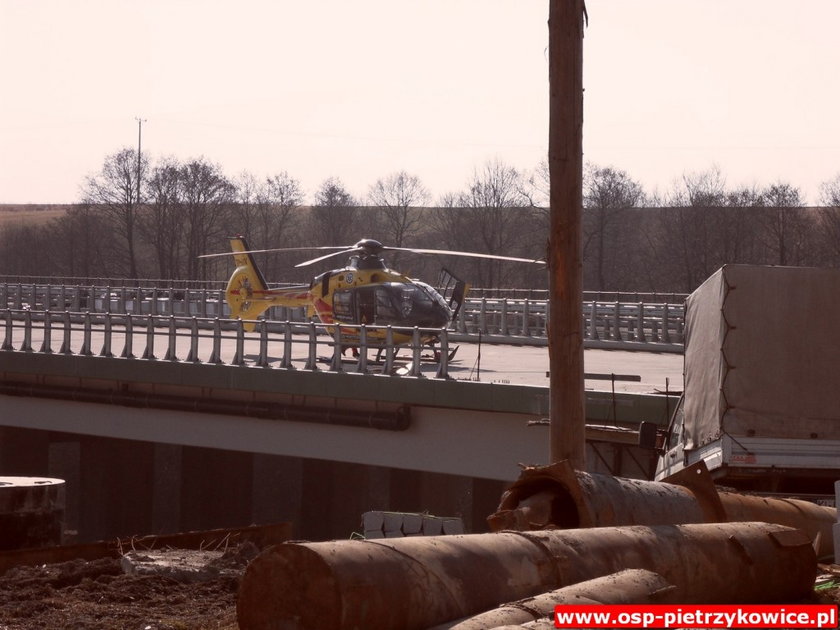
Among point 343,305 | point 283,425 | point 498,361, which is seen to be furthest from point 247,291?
point 283,425

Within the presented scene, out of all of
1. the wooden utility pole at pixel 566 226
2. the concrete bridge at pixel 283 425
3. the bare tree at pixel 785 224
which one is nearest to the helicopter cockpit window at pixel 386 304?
the concrete bridge at pixel 283 425

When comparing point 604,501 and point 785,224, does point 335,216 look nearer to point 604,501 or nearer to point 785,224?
point 785,224

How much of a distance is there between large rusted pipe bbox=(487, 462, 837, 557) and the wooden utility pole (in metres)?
1.89

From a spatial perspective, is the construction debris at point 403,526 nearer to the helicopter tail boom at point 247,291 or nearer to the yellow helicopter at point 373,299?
the yellow helicopter at point 373,299

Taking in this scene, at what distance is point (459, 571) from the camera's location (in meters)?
8.55

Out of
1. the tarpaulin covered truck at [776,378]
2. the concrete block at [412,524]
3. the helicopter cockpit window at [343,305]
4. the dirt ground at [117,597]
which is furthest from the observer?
the helicopter cockpit window at [343,305]

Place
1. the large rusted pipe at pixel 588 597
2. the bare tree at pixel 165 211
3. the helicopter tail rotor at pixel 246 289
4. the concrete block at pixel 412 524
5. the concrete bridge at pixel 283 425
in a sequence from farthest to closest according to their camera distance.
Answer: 1. the bare tree at pixel 165 211
2. the helicopter tail rotor at pixel 246 289
3. the concrete bridge at pixel 283 425
4. the concrete block at pixel 412 524
5. the large rusted pipe at pixel 588 597

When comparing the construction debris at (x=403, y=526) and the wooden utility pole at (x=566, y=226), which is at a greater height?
the wooden utility pole at (x=566, y=226)

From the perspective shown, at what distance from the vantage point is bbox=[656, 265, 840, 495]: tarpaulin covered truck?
15.1m

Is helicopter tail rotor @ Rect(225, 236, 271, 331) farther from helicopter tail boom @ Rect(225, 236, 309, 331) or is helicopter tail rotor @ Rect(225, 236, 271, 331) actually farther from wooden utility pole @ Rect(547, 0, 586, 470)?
wooden utility pole @ Rect(547, 0, 586, 470)

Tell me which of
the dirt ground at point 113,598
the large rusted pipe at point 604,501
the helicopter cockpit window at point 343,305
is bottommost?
the dirt ground at point 113,598

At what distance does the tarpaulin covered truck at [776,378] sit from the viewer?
1511cm

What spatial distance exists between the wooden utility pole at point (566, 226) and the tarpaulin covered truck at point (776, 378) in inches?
79.0

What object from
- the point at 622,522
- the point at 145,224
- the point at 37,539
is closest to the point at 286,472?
the point at 37,539
